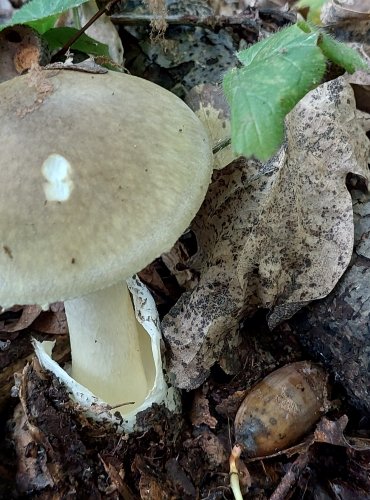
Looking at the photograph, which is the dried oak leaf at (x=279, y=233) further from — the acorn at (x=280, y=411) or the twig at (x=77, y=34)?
the twig at (x=77, y=34)

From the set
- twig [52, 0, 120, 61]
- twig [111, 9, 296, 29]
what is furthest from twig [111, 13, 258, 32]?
twig [52, 0, 120, 61]

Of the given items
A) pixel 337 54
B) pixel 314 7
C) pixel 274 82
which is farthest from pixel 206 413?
pixel 314 7

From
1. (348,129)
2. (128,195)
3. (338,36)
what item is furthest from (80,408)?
(338,36)

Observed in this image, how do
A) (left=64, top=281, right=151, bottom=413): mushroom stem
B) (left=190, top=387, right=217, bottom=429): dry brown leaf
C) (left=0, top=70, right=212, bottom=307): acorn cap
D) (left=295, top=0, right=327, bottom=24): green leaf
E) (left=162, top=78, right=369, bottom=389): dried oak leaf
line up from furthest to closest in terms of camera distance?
(left=295, top=0, right=327, bottom=24): green leaf
(left=190, top=387, right=217, bottom=429): dry brown leaf
(left=162, top=78, right=369, bottom=389): dried oak leaf
(left=64, top=281, right=151, bottom=413): mushroom stem
(left=0, top=70, right=212, bottom=307): acorn cap

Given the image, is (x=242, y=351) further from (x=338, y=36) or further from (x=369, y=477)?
(x=338, y=36)

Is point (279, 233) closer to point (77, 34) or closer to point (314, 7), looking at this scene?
point (77, 34)

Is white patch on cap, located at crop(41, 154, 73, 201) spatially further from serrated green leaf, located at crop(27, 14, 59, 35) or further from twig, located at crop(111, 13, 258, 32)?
twig, located at crop(111, 13, 258, 32)
